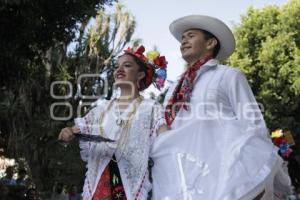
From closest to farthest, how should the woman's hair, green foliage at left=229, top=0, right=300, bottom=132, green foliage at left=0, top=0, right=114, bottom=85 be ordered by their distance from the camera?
the woman's hair → green foliage at left=0, top=0, right=114, bottom=85 → green foliage at left=229, top=0, right=300, bottom=132

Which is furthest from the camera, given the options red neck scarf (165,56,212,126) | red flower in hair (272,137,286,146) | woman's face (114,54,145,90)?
red flower in hair (272,137,286,146)

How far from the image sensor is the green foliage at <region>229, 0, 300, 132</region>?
20469 mm

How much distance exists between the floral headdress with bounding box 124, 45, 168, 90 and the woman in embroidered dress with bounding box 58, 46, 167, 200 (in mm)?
118

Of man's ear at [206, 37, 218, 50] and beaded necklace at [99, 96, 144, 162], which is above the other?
man's ear at [206, 37, 218, 50]

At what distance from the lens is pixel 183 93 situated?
3.46 meters

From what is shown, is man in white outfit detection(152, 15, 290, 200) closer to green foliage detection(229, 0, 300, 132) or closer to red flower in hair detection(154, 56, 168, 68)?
red flower in hair detection(154, 56, 168, 68)

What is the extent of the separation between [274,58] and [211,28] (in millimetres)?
18604

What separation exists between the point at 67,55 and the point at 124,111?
634 inches

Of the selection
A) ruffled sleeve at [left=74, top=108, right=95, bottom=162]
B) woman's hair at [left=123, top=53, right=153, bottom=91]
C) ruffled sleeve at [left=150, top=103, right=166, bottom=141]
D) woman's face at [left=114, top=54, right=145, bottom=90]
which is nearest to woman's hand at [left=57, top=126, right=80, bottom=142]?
ruffled sleeve at [left=74, top=108, right=95, bottom=162]

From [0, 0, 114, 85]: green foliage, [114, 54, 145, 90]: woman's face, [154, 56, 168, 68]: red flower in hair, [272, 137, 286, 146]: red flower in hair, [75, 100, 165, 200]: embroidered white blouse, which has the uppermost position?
[0, 0, 114, 85]: green foliage

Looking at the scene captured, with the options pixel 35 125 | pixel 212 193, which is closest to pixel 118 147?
pixel 212 193

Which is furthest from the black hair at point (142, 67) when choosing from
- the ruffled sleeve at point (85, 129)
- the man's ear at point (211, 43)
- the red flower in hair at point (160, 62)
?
the man's ear at point (211, 43)

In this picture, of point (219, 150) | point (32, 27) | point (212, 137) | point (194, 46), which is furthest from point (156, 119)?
point (32, 27)

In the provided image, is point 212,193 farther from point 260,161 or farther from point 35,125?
point 35,125
